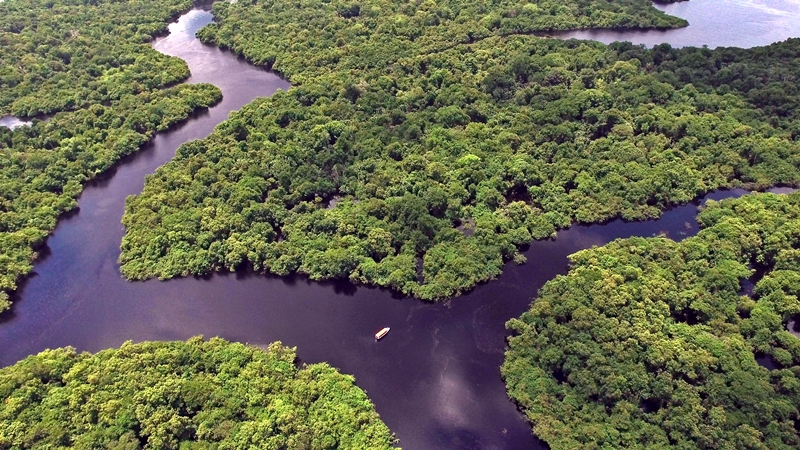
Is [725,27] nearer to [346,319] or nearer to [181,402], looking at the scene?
[346,319]

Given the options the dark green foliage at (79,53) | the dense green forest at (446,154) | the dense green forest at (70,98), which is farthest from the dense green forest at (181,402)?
the dark green foliage at (79,53)

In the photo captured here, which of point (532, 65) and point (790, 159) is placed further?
point (532, 65)

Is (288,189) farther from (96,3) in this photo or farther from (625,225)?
(96,3)

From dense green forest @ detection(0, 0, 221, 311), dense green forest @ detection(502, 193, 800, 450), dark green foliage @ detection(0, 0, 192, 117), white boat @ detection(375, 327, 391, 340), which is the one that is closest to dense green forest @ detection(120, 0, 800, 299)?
white boat @ detection(375, 327, 391, 340)

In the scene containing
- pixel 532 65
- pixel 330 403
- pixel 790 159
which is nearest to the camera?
pixel 330 403

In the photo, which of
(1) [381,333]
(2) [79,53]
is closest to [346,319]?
(1) [381,333]

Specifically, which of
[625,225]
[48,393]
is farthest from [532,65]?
[48,393]

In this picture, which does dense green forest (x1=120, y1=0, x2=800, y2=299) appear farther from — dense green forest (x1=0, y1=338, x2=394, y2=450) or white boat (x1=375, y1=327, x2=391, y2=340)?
dense green forest (x1=0, y1=338, x2=394, y2=450)

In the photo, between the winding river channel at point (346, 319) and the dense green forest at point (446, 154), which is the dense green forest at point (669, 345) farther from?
the dense green forest at point (446, 154)
